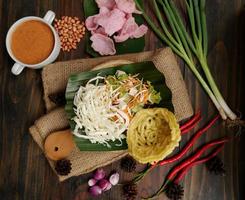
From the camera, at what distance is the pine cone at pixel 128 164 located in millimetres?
1336

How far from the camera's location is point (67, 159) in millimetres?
1325

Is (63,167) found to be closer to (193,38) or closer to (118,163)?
(118,163)

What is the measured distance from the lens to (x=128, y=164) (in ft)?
4.38

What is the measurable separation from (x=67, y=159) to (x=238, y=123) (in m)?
0.58

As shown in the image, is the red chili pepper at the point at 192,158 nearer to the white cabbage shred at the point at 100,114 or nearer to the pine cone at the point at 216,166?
the pine cone at the point at 216,166

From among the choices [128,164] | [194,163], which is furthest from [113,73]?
[194,163]

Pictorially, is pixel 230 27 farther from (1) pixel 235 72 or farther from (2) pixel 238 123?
(2) pixel 238 123

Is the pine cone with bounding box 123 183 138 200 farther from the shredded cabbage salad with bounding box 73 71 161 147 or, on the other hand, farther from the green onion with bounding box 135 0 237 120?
the green onion with bounding box 135 0 237 120

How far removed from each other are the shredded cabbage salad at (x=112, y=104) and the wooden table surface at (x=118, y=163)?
0.77 ft

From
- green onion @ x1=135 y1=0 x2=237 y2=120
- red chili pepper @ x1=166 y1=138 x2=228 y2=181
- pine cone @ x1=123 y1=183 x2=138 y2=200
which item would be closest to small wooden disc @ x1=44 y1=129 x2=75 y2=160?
pine cone @ x1=123 y1=183 x2=138 y2=200

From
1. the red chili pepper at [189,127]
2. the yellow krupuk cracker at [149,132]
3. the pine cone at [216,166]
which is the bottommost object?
the pine cone at [216,166]

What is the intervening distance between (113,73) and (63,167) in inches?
13.4

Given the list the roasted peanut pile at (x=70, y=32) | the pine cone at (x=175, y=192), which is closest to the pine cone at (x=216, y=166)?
the pine cone at (x=175, y=192)

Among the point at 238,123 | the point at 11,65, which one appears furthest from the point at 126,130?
the point at 11,65
